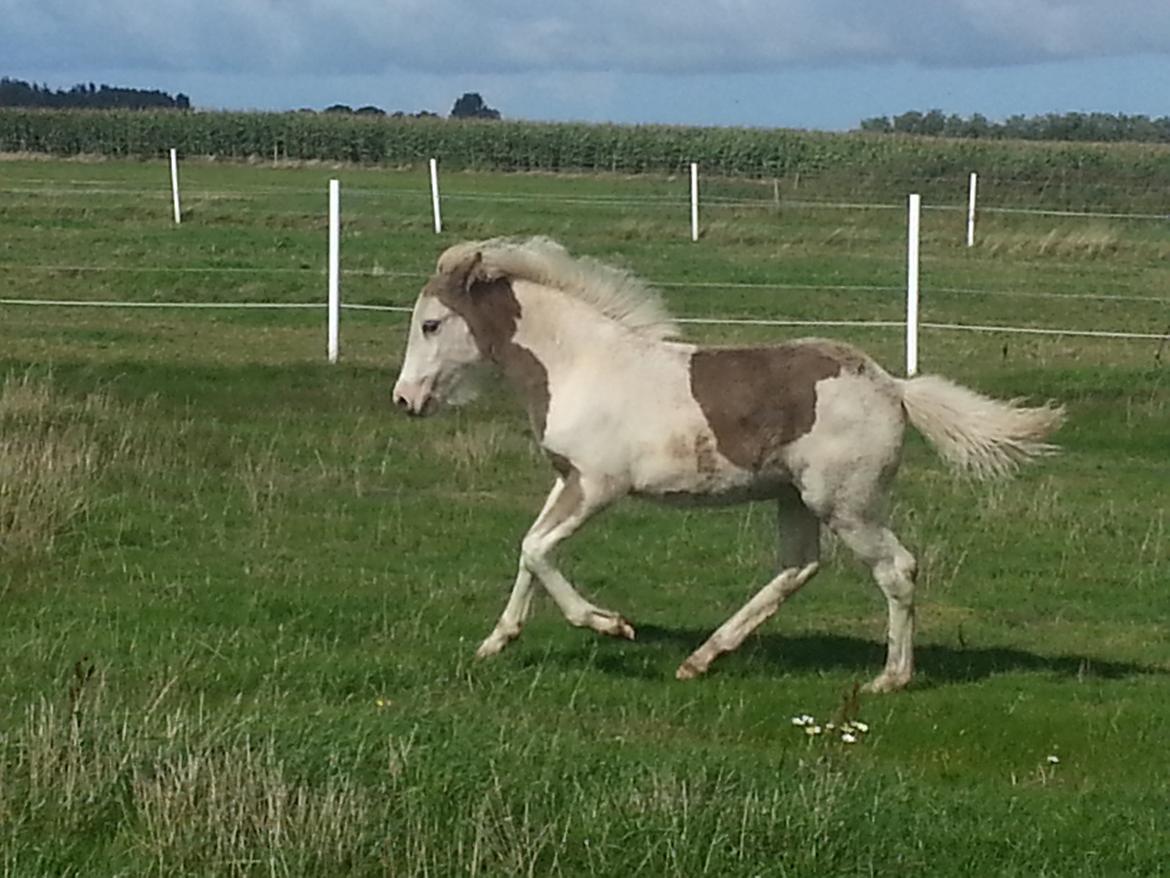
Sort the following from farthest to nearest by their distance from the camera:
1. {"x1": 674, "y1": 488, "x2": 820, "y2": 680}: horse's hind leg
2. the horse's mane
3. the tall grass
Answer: the tall grass → the horse's mane → {"x1": 674, "y1": 488, "x2": 820, "y2": 680}: horse's hind leg

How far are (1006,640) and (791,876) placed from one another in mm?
3997

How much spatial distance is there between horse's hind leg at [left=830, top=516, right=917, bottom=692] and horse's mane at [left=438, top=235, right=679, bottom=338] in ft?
4.04

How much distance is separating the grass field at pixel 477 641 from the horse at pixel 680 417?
18.2 inches

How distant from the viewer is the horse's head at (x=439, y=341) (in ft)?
28.4

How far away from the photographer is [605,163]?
2219 inches

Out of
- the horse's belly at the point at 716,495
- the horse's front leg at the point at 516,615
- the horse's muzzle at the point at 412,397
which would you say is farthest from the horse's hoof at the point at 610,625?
the horse's muzzle at the point at 412,397

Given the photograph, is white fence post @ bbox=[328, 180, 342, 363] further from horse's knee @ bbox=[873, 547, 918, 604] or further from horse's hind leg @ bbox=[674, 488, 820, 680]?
horse's knee @ bbox=[873, 547, 918, 604]

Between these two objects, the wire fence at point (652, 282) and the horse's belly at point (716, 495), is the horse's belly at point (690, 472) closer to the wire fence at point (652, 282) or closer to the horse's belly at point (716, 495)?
the horse's belly at point (716, 495)

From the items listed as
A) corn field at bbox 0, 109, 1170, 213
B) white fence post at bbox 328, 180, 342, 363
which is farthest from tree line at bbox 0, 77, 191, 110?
white fence post at bbox 328, 180, 342, 363

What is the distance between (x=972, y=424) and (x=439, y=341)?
235 cm

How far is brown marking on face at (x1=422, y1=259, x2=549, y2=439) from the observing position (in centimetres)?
862

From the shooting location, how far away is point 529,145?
57875mm

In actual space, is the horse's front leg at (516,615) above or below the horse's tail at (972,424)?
below

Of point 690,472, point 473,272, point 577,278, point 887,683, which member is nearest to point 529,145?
point 577,278
